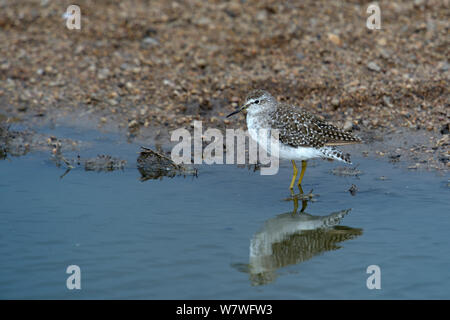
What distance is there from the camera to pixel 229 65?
14.5 m

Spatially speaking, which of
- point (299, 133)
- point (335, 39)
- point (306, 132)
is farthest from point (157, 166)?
point (335, 39)

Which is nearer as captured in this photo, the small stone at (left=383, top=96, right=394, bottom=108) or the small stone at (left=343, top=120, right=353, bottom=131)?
the small stone at (left=343, top=120, right=353, bottom=131)

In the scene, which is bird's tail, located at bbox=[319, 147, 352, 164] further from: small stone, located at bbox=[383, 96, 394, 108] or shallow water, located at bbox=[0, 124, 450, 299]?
small stone, located at bbox=[383, 96, 394, 108]

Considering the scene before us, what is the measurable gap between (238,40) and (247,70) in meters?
1.30

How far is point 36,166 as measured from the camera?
11102 millimetres

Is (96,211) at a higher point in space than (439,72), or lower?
lower

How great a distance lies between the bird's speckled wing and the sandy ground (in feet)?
5.97

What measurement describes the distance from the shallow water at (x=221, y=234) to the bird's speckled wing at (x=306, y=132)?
0.78m

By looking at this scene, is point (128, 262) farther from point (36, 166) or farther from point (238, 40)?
point (238, 40)

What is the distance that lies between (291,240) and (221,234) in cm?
95

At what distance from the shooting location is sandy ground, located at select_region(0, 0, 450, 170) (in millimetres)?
12812

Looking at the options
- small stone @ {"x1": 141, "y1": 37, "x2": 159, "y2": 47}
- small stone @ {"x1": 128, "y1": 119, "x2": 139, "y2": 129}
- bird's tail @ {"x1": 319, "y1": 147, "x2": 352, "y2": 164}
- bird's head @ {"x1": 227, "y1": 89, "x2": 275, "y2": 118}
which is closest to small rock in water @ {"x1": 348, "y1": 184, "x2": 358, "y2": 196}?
bird's tail @ {"x1": 319, "y1": 147, "x2": 352, "y2": 164}

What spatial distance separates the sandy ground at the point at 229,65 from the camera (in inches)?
504
